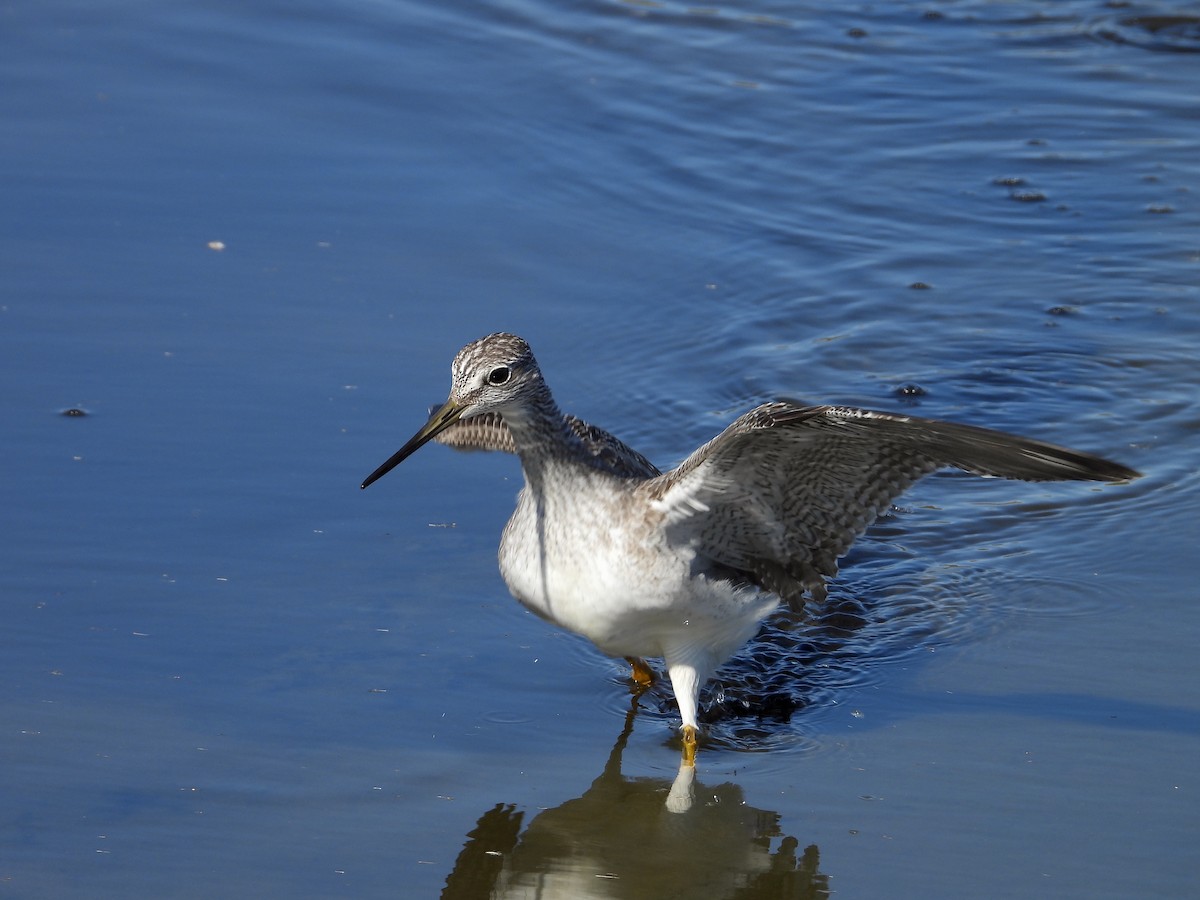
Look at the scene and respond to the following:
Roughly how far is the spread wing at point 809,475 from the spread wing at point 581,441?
371 millimetres

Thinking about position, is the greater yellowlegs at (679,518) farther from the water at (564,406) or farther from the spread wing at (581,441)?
the water at (564,406)

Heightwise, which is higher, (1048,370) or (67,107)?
(67,107)

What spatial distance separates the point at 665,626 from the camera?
5539 mm

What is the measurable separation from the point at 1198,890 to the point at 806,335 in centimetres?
421

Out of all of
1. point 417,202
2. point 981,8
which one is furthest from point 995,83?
point 417,202

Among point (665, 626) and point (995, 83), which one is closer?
point (665, 626)

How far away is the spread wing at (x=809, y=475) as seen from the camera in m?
4.95

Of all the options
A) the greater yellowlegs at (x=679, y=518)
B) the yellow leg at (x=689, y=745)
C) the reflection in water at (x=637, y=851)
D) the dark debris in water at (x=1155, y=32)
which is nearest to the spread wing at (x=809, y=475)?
the greater yellowlegs at (x=679, y=518)

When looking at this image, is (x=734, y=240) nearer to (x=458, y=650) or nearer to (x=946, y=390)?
(x=946, y=390)

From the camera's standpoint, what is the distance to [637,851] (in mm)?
5023

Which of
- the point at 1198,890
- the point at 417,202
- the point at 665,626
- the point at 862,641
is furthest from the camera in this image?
the point at 417,202

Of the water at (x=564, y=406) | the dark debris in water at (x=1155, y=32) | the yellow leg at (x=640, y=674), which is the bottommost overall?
the yellow leg at (x=640, y=674)

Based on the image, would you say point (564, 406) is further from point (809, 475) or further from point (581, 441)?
point (809, 475)

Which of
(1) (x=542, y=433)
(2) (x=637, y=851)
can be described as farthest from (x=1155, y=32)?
(2) (x=637, y=851)
